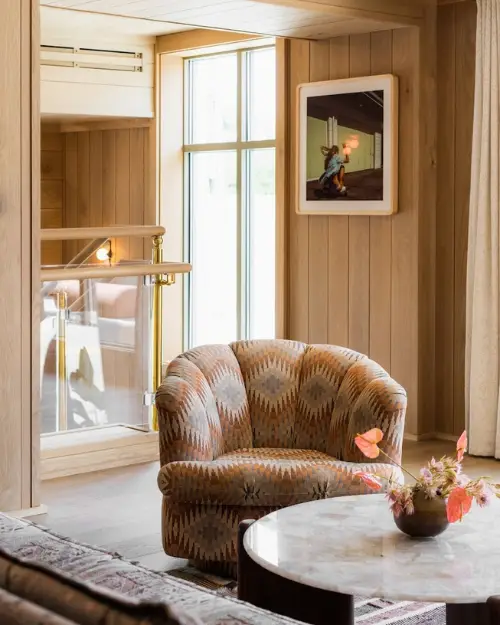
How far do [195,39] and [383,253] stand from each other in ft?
8.54

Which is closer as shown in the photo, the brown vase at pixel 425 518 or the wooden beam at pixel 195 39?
the brown vase at pixel 425 518

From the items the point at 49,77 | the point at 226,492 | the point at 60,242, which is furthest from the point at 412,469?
the point at 60,242

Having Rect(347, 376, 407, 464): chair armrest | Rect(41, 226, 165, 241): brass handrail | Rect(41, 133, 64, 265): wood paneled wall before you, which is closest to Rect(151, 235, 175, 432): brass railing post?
Rect(41, 226, 165, 241): brass handrail

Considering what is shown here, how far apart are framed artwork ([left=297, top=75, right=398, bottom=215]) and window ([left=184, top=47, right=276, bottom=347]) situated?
1.14m

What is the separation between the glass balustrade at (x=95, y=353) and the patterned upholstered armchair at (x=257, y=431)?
1366mm

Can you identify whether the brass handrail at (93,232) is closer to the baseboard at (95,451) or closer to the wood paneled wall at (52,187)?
the baseboard at (95,451)

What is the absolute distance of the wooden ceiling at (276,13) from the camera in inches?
219

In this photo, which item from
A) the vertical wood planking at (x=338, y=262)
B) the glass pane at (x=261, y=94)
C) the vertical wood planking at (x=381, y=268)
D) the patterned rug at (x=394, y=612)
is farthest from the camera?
the glass pane at (x=261, y=94)

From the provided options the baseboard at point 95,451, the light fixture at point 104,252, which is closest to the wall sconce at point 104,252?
the light fixture at point 104,252

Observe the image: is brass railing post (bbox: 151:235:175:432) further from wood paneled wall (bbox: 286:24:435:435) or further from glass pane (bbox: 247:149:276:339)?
glass pane (bbox: 247:149:276:339)

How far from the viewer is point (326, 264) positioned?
22.4 ft

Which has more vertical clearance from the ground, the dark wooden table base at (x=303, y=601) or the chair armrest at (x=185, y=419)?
the chair armrest at (x=185, y=419)

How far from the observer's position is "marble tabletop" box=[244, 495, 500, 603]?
265cm

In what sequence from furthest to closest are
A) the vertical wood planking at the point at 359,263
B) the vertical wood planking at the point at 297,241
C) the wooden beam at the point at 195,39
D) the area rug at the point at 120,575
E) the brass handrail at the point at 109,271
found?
the wooden beam at the point at 195,39 < the vertical wood planking at the point at 297,241 < the vertical wood planking at the point at 359,263 < the brass handrail at the point at 109,271 < the area rug at the point at 120,575
